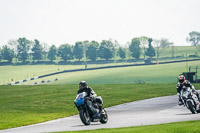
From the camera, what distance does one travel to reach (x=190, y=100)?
2534 cm

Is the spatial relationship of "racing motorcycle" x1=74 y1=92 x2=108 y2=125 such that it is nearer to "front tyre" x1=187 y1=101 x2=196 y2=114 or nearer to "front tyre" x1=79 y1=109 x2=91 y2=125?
"front tyre" x1=79 y1=109 x2=91 y2=125

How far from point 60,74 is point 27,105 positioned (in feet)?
399

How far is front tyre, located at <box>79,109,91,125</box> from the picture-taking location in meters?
22.2

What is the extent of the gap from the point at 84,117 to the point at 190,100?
19.7ft

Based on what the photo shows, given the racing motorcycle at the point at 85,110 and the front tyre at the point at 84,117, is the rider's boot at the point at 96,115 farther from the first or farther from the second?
the front tyre at the point at 84,117

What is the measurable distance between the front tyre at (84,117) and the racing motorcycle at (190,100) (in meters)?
5.61

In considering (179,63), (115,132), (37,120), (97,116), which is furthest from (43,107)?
(179,63)

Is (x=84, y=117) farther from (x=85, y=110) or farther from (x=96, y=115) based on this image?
(x=96, y=115)


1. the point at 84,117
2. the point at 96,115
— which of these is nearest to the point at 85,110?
the point at 84,117

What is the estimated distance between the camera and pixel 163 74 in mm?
136250

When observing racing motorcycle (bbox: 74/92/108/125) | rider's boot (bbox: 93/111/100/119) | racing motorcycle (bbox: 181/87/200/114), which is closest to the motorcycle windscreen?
racing motorcycle (bbox: 74/92/108/125)

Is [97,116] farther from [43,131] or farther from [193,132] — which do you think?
[193,132]

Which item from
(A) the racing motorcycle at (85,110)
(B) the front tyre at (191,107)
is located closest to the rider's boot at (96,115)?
(A) the racing motorcycle at (85,110)

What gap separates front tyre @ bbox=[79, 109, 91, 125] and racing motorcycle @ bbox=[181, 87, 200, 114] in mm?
5614
